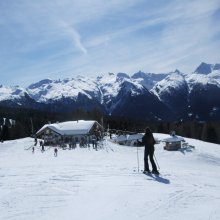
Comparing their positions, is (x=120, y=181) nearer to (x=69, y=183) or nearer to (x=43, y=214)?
(x=69, y=183)

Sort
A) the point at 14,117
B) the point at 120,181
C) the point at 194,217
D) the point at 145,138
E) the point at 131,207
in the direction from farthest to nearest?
1. the point at 14,117
2. the point at 145,138
3. the point at 120,181
4. the point at 131,207
5. the point at 194,217

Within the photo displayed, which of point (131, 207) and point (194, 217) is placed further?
point (131, 207)

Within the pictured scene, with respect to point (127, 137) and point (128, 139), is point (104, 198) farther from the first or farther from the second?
point (127, 137)

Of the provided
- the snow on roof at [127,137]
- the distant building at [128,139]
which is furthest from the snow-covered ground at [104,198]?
the snow on roof at [127,137]

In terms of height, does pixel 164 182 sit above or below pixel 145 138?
below

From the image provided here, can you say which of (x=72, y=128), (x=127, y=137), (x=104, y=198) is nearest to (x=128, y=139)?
(x=127, y=137)

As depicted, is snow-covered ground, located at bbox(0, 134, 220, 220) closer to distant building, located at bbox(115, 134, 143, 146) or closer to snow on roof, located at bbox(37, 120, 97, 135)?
distant building, located at bbox(115, 134, 143, 146)

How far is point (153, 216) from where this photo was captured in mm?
10008

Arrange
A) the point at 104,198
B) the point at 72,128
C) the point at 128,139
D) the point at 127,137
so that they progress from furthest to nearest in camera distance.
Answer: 1. the point at 72,128
2. the point at 127,137
3. the point at 128,139
4. the point at 104,198

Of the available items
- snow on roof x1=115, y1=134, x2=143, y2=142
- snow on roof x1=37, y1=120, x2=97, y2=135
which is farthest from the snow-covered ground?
snow on roof x1=37, y1=120, x2=97, y2=135

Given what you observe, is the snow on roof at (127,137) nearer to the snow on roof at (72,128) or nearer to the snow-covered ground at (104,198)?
the snow on roof at (72,128)

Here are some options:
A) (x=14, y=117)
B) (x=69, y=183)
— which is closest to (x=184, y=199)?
(x=69, y=183)

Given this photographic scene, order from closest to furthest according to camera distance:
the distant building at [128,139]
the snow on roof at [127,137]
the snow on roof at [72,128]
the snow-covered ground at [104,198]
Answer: the snow-covered ground at [104,198]
the distant building at [128,139]
the snow on roof at [127,137]
the snow on roof at [72,128]

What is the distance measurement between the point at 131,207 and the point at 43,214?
8.05ft
